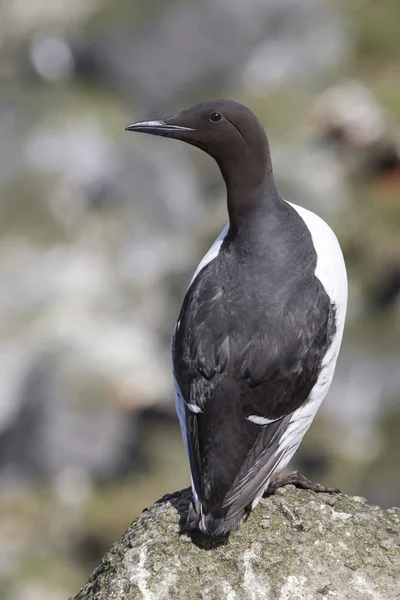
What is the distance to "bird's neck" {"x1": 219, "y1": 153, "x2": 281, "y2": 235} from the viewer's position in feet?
17.7

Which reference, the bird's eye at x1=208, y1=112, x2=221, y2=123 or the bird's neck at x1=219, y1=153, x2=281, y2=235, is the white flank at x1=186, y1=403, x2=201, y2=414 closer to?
the bird's neck at x1=219, y1=153, x2=281, y2=235

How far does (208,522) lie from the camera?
4.86m

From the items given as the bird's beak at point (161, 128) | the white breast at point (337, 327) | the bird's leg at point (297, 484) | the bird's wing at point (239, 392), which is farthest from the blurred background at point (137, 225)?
the bird's beak at point (161, 128)

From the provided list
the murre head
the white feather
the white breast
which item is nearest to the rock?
the white feather

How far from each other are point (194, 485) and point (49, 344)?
36.5 ft

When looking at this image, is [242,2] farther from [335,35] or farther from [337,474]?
[337,474]

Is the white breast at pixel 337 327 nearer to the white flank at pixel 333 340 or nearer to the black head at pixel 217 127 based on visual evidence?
the white flank at pixel 333 340

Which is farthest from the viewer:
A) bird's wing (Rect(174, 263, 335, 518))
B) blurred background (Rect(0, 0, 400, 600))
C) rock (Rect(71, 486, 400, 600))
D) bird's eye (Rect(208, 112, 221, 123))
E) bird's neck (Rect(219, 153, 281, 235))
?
blurred background (Rect(0, 0, 400, 600))

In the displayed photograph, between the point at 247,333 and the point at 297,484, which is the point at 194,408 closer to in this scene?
the point at 247,333

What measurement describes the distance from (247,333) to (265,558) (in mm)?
1052

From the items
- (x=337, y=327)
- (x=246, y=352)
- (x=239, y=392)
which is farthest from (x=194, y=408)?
(x=337, y=327)

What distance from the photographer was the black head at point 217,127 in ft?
17.0

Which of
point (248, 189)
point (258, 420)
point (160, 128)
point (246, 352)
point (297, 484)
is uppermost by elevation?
point (160, 128)

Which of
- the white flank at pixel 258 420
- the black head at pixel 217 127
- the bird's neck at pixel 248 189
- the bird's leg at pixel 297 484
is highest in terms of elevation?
the black head at pixel 217 127
